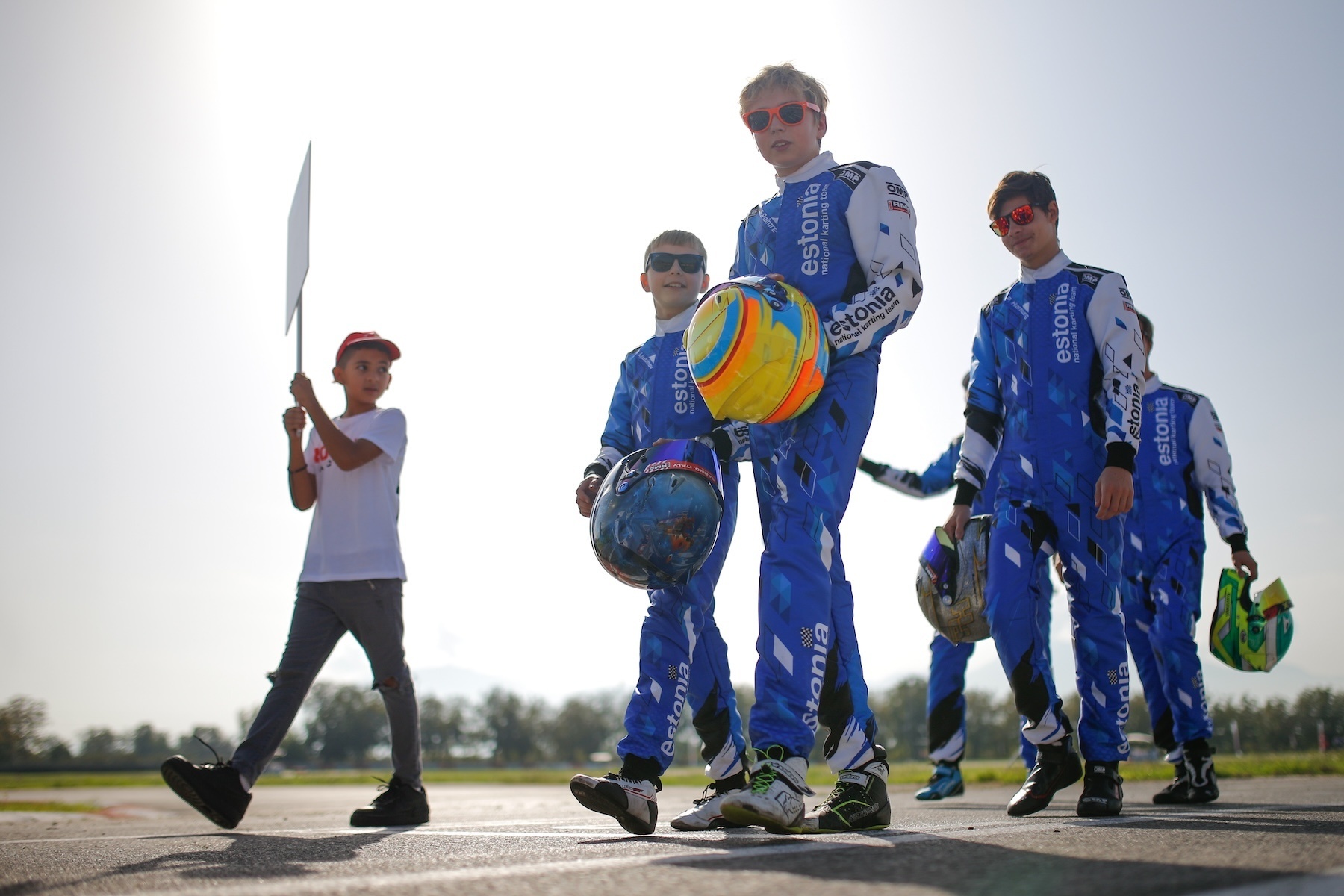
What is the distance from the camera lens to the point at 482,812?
253 inches

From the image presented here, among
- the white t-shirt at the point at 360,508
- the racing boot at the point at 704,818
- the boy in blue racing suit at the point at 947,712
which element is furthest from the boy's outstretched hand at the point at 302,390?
the boy in blue racing suit at the point at 947,712

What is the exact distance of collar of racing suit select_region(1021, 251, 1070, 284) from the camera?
4859 mm

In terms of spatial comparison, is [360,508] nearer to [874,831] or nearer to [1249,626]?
[874,831]

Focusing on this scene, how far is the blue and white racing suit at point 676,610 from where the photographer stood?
13.0 ft

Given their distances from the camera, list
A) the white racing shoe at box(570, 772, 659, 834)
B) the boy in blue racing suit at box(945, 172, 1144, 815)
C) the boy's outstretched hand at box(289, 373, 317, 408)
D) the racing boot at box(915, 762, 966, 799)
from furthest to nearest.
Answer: the racing boot at box(915, 762, 966, 799)
the boy's outstretched hand at box(289, 373, 317, 408)
the boy in blue racing suit at box(945, 172, 1144, 815)
the white racing shoe at box(570, 772, 659, 834)

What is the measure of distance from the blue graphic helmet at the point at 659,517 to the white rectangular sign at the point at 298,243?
336 cm

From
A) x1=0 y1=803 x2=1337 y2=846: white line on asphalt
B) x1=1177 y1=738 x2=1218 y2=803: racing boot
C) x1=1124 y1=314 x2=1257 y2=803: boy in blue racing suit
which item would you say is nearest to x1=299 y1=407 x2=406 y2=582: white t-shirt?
x1=0 y1=803 x2=1337 y2=846: white line on asphalt

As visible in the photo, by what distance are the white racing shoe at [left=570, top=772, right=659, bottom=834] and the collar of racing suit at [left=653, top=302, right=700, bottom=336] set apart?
2117 mm

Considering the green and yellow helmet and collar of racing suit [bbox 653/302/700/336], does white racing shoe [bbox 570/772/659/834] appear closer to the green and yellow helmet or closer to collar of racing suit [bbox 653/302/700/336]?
collar of racing suit [bbox 653/302/700/336]

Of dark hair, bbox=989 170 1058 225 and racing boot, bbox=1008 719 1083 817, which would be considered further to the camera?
dark hair, bbox=989 170 1058 225

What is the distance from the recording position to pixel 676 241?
5008mm

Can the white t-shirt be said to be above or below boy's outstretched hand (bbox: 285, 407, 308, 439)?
below

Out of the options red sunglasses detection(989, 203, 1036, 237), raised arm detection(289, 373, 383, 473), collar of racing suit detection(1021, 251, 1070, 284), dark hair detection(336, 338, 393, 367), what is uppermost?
red sunglasses detection(989, 203, 1036, 237)

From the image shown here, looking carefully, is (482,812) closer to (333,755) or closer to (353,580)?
(353,580)
